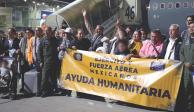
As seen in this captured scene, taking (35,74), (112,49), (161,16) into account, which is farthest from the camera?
(161,16)

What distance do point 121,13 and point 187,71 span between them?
9413 millimetres

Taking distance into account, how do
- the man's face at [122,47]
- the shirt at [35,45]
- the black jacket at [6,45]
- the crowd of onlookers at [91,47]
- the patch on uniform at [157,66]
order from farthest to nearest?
the black jacket at [6,45] → the shirt at [35,45] → the man's face at [122,47] → the patch on uniform at [157,66] → the crowd of onlookers at [91,47]

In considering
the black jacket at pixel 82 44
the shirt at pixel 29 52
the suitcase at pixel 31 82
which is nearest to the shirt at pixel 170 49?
the black jacket at pixel 82 44

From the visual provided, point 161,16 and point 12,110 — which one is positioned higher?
point 161,16

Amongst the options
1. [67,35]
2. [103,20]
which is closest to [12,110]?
[67,35]

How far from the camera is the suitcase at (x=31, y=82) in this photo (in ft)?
34.7

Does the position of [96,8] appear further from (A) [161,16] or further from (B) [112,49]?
(B) [112,49]

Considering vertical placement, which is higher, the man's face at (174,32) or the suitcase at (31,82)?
the man's face at (174,32)

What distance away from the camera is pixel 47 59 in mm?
10367

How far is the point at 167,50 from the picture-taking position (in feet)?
28.9

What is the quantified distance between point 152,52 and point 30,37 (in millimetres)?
4343

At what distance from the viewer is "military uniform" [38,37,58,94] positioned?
34.0 feet

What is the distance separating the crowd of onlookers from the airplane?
14.9 feet

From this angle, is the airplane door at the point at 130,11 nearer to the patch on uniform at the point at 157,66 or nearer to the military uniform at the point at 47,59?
the military uniform at the point at 47,59
